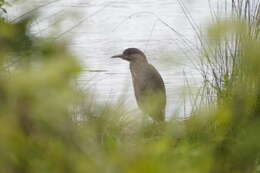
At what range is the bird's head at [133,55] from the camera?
6934 millimetres

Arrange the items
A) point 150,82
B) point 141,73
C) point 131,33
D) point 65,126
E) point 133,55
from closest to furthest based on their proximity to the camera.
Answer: point 65,126
point 150,82
point 141,73
point 133,55
point 131,33

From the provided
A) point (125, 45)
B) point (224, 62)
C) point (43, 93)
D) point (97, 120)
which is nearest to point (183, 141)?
point (97, 120)

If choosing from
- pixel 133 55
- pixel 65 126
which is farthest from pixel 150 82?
pixel 65 126

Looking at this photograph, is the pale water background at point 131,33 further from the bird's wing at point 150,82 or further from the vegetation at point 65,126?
the vegetation at point 65,126

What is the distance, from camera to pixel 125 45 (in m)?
7.87

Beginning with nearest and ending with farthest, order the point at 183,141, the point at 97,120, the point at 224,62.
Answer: the point at 97,120, the point at 183,141, the point at 224,62

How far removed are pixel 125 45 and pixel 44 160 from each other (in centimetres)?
677

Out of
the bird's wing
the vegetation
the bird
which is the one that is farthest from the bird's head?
the vegetation

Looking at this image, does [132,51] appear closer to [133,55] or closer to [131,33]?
[133,55]

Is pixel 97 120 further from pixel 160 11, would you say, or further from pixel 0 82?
pixel 160 11

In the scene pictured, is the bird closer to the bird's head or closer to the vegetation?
the bird's head

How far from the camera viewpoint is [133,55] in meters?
7.07

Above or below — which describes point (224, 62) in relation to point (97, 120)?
below

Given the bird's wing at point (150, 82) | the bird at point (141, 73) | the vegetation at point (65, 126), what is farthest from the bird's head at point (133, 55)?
the vegetation at point (65, 126)
